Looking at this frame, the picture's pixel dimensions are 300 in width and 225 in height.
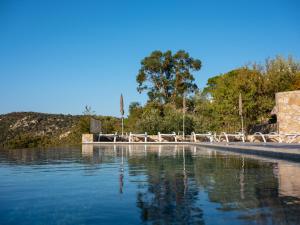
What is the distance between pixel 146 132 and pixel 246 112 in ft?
27.4

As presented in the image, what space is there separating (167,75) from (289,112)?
22980 millimetres

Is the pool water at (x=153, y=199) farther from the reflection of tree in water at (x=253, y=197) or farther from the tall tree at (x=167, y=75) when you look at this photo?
the tall tree at (x=167, y=75)

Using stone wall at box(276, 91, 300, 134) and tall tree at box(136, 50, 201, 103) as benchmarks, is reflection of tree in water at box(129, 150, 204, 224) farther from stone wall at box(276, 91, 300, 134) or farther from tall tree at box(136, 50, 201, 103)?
tall tree at box(136, 50, 201, 103)

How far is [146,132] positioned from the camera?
96.6 ft

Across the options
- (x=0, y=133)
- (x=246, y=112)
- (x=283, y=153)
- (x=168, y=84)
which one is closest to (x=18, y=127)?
(x=0, y=133)

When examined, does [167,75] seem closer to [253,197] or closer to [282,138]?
[282,138]

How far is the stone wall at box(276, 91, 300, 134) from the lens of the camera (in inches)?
914

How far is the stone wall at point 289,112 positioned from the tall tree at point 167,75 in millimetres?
20863

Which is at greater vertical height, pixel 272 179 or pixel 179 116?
pixel 179 116

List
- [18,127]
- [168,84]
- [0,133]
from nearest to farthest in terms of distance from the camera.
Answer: [168,84] → [0,133] → [18,127]

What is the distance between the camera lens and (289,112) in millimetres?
23359

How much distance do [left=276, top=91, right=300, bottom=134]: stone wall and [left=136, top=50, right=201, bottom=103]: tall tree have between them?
68.4ft

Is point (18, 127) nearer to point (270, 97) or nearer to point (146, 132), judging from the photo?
point (146, 132)

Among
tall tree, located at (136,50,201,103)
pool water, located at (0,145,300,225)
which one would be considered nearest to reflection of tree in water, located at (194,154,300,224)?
pool water, located at (0,145,300,225)
